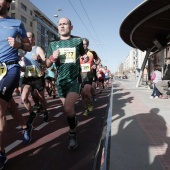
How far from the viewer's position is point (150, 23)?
1611cm

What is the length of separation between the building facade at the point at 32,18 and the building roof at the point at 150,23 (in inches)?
1710

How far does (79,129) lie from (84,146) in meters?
1.35

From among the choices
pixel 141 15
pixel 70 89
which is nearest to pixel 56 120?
pixel 70 89

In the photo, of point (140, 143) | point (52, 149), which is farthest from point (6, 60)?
point (140, 143)

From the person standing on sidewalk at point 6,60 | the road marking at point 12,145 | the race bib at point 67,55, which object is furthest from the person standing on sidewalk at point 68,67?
the person standing on sidewalk at point 6,60

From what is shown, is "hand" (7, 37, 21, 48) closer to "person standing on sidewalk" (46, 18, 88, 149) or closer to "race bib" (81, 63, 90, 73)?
"person standing on sidewalk" (46, 18, 88, 149)

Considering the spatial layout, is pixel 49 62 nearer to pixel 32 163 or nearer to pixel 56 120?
pixel 32 163

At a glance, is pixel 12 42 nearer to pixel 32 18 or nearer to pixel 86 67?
pixel 86 67

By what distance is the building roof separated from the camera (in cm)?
1300

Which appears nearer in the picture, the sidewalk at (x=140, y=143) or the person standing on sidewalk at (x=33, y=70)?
the sidewalk at (x=140, y=143)

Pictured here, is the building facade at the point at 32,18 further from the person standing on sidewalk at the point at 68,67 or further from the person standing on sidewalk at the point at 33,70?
the person standing on sidewalk at the point at 68,67

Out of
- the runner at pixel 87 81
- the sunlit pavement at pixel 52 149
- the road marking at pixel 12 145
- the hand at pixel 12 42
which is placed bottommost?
the sunlit pavement at pixel 52 149

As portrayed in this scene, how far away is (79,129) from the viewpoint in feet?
19.5

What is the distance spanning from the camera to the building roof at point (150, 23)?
13000mm
